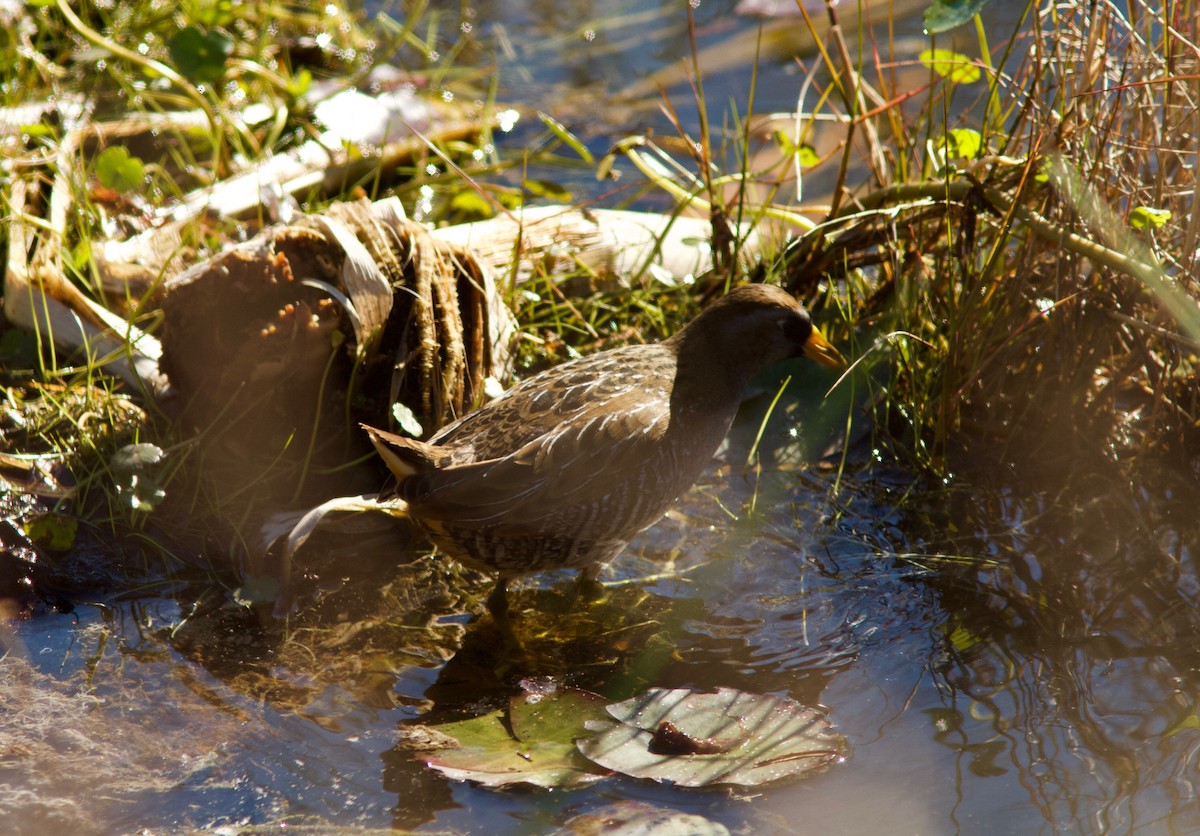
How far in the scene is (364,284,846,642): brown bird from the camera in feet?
9.75

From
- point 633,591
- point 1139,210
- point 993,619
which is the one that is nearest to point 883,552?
point 993,619

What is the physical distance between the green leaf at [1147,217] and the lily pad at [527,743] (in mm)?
1771

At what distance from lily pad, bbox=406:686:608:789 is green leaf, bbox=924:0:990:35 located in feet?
6.07

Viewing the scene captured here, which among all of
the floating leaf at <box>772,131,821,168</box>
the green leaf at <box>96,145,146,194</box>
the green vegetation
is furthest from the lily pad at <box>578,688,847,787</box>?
the green leaf at <box>96,145,146,194</box>

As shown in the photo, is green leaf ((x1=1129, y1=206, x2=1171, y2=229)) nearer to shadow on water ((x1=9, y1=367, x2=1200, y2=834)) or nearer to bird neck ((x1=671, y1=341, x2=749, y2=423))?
shadow on water ((x1=9, y1=367, x2=1200, y2=834))

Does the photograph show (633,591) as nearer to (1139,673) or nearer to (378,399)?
(378,399)

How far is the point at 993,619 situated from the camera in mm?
3084

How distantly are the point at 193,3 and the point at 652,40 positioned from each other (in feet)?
7.84

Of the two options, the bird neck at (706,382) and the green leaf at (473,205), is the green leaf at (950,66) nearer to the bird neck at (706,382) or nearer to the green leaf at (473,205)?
the bird neck at (706,382)

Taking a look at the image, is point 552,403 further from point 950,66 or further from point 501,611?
point 950,66

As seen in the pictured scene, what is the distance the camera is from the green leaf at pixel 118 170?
158 inches

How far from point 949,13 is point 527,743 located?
6.73 ft

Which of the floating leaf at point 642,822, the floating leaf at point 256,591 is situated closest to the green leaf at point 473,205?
the floating leaf at point 256,591

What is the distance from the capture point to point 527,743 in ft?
8.68
